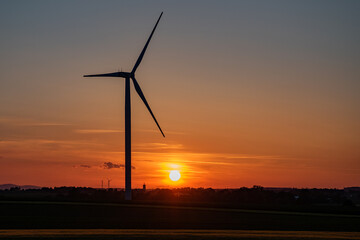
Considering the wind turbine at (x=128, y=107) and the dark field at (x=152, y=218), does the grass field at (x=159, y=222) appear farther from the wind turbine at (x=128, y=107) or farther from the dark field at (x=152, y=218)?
the wind turbine at (x=128, y=107)

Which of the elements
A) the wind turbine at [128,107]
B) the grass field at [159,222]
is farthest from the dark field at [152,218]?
the wind turbine at [128,107]

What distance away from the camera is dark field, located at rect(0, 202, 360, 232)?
65500 millimetres

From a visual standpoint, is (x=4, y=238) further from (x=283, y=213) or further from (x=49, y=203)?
(x=283, y=213)

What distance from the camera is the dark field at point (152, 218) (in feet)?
215

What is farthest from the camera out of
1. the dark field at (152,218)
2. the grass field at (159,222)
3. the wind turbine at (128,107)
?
the wind turbine at (128,107)

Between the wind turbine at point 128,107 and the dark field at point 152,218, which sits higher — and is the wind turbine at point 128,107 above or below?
above

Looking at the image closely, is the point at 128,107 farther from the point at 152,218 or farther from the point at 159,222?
the point at 159,222

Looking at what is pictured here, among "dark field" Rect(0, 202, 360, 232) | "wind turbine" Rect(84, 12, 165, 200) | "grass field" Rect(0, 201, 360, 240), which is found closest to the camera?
"grass field" Rect(0, 201, 360, 240)

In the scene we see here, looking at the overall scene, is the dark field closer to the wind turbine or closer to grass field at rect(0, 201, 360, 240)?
grass field at rect(0, 201, 360, 240)

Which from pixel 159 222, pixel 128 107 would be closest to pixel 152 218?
pixel 159 222

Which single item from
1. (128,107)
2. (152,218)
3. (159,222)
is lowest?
(159,222)

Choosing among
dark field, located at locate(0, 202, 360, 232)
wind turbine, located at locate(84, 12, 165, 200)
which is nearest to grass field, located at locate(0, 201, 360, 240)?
dark field, located at locate(0, 202, 360, 232)

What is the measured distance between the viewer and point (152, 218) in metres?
75.9

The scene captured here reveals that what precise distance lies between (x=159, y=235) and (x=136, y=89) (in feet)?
189
